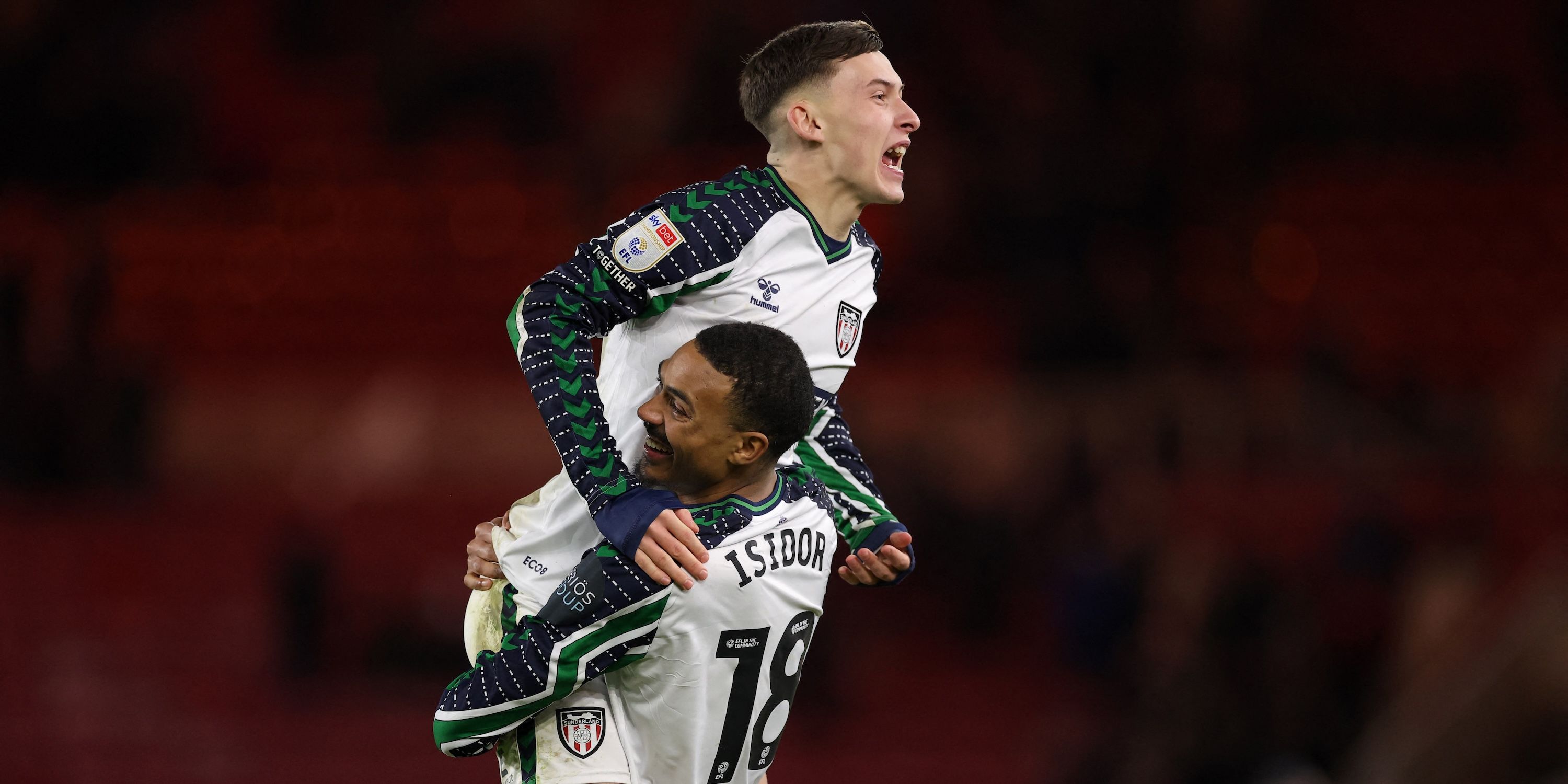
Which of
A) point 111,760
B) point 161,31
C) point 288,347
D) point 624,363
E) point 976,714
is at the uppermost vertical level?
point 624,363

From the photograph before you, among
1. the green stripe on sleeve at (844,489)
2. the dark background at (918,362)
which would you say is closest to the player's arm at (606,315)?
the green stripe on sleeve at (844,489)

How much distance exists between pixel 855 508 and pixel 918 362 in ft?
22.1

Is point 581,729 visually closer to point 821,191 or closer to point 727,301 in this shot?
point 727,301

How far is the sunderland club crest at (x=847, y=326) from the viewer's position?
3721 millimetres

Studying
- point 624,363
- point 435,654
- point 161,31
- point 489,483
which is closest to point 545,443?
point 489,483

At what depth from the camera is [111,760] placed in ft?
27.3

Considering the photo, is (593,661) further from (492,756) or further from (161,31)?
(161,31)

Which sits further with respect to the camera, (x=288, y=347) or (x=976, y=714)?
(x=288, y=347)

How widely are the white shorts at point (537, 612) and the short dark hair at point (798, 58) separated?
1006 millimetres

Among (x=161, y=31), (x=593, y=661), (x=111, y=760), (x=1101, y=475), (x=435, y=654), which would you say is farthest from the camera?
(x=161, y=31)

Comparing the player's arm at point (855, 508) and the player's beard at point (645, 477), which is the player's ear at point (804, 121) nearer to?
the player's arm at point (855, 508)

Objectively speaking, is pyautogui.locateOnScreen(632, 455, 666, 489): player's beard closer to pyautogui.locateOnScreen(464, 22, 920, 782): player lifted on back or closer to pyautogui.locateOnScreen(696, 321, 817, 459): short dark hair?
pyautogui.locateOnScreen(464, 22, 920, 782): player lifted on back

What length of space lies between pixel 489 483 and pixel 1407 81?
317 inches

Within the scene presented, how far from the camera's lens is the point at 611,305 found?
11.0 ft
